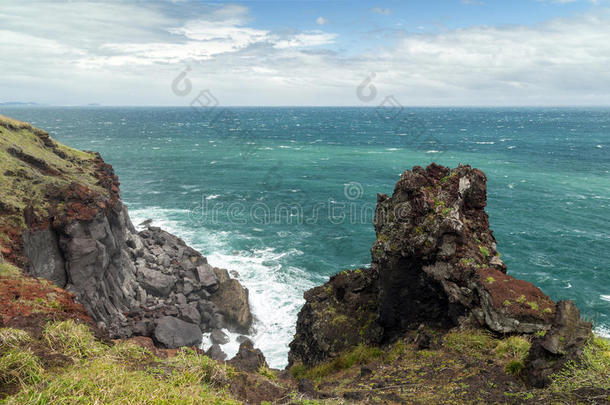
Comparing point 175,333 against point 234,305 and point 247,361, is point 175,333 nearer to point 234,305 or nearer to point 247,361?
point 234,305

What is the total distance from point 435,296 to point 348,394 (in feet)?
28.0

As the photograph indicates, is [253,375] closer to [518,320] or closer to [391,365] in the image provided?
[391,365]

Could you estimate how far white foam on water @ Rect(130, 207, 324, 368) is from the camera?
35156 millimetres

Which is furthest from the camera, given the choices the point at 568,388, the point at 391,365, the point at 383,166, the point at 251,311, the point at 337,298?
the point at 383,166

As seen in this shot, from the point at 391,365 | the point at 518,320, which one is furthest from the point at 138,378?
the point at 518,320

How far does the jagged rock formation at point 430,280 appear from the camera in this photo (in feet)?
51.4

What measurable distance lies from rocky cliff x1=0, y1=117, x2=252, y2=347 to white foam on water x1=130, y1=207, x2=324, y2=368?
222 cm

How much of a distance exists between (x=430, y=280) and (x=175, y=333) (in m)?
22.2

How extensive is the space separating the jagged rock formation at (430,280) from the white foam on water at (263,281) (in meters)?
12.9

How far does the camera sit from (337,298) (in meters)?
24.0

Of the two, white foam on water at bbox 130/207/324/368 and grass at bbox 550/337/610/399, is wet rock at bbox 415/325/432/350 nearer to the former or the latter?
grass at bbox 550/337/610/399

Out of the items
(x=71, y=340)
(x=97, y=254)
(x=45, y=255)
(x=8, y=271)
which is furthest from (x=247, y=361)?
(x=45, y=255)
